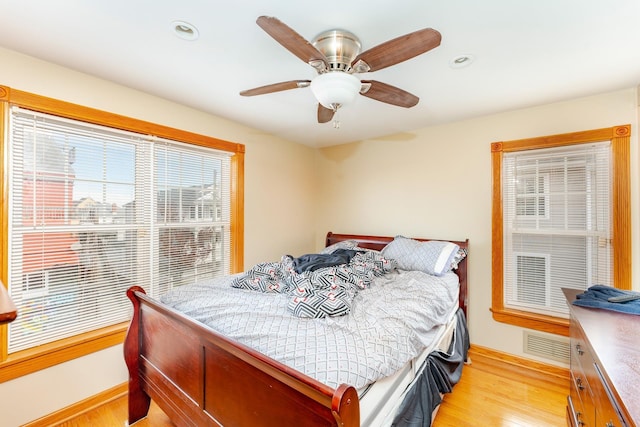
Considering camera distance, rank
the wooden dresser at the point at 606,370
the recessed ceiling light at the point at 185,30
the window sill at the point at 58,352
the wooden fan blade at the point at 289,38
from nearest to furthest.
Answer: the wooden dresser at the point at 606,370, the wooden fan blade at the point at 289,38, the recessed ceiling light at the point at 185,30, the window sill at the point at 58,352

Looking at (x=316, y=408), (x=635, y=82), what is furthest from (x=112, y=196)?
(x=635, y=82)

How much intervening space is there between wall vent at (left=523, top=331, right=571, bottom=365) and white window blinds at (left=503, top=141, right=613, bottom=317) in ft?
0.73

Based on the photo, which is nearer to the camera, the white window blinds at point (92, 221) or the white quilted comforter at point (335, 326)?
the white quilted comforter at point (335, 326)

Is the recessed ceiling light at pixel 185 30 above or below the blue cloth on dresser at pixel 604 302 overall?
above

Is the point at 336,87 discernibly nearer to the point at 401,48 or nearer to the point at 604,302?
the point at 401,48

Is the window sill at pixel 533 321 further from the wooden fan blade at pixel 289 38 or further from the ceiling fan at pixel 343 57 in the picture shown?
the wooden fan blade at pixel 289 38

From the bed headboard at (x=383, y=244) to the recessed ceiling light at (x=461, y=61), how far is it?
1737mm

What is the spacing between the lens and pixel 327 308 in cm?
156

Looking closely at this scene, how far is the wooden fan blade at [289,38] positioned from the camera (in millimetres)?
1142

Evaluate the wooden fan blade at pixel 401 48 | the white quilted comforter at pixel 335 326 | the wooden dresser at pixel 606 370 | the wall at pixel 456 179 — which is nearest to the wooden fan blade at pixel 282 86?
the wooden fan blade at pixel 401 48

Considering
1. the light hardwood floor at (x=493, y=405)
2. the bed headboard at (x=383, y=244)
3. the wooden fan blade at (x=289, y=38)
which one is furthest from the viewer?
the bed headboard at (x=383, y=244)

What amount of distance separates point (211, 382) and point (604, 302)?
2103 mm

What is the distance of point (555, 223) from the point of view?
2553 mm

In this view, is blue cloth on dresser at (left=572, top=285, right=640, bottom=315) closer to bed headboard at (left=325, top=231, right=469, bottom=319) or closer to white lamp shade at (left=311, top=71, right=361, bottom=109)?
bed headboard at (left=325, top=231, right=469, bottom=319)
